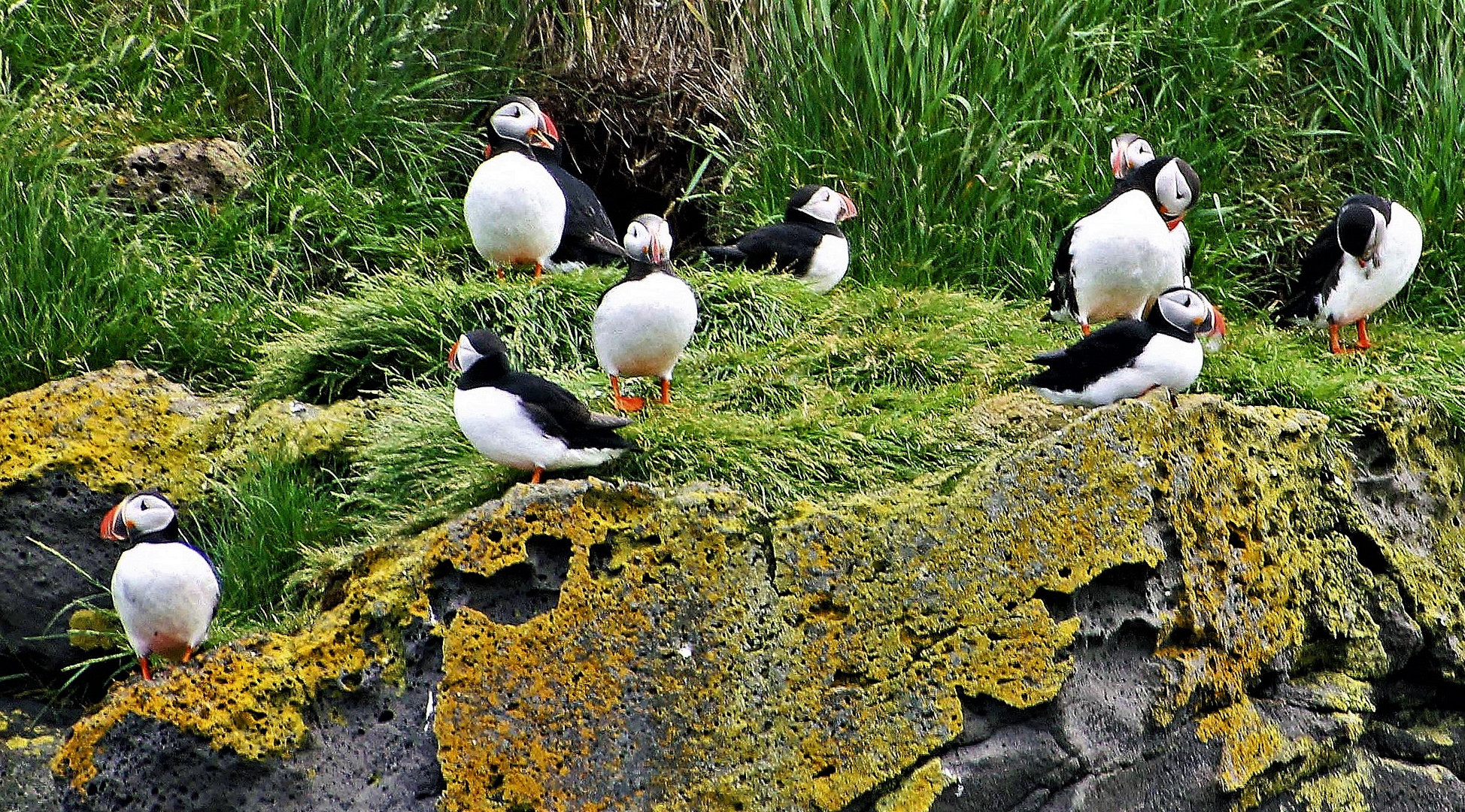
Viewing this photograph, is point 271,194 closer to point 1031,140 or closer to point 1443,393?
point 1031,140

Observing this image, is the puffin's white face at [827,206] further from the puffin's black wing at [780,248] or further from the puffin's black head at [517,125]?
the puffin's black head at [517,125]

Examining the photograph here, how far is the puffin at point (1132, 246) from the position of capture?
473cm

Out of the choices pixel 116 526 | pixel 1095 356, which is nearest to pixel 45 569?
pixel 116 526

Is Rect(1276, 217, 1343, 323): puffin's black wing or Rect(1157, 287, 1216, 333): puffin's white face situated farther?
Rect(1276, 217, 1343, 323): puffin's black wing

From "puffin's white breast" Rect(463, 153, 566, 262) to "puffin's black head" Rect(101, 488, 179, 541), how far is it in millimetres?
1833

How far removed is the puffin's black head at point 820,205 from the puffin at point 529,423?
2098mm

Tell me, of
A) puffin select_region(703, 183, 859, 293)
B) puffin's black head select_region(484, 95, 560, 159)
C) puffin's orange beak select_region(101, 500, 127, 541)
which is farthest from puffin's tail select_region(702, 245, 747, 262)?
puffin's orange beak select_region(101, 500, 127, 541)

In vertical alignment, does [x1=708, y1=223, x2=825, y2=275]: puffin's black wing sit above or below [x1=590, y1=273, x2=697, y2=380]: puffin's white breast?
below

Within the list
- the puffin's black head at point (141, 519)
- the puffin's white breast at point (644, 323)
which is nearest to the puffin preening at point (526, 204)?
the puffin's white breast at point (644, 323)

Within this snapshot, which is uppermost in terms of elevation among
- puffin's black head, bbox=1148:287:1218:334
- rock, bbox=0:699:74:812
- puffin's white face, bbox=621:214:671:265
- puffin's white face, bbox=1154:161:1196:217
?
puffin's white face, bbox=621:214:671:265

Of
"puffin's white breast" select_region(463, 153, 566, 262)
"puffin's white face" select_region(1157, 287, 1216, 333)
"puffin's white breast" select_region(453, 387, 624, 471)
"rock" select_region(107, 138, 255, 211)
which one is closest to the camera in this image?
"puffin's white breast" select_region(453, 387, 624, 471)

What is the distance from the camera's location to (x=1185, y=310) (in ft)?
14.4

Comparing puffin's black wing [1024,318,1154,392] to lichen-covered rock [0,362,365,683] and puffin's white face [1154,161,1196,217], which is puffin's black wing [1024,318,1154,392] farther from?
lichen-covered rock [0,362,365,683]

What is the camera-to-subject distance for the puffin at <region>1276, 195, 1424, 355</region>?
5.26m
